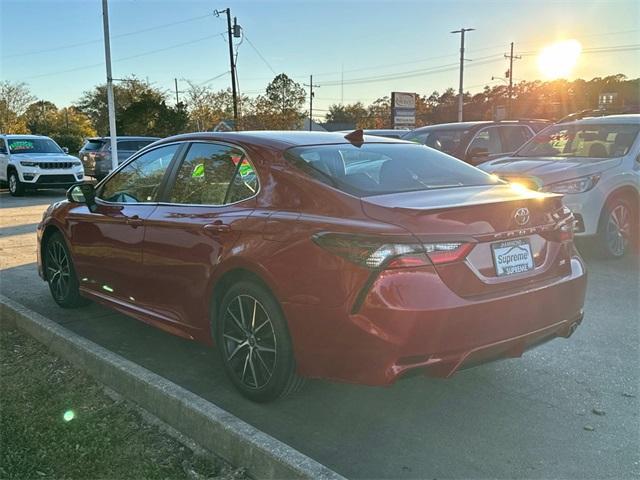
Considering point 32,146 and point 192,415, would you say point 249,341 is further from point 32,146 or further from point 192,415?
point 32,146

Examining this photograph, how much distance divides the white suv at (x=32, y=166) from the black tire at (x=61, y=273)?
12.4 m

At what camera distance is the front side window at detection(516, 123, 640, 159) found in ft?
24.0

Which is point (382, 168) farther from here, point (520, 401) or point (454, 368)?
point (520, 401)

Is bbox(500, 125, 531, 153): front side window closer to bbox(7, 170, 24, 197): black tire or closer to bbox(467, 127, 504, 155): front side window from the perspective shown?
bbox(467, 127, 504, 155): front side window

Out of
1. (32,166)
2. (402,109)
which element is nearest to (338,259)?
(32,166)

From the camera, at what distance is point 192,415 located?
3023mm

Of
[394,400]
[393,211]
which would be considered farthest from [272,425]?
[393,211]

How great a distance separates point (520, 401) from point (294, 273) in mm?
1584

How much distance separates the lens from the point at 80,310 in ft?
17.7

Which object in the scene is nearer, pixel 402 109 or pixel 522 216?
pixel 522 216

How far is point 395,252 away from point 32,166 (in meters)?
16.4

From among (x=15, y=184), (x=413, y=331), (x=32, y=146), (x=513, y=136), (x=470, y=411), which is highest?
(x=513, y=136)

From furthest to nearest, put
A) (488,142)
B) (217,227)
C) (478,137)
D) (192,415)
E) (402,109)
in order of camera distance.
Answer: (402,109) < (488,142) < (478,137) < (217,227) < (192,415)

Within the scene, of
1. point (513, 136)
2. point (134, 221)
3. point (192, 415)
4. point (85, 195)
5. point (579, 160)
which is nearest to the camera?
point (192, 415)
